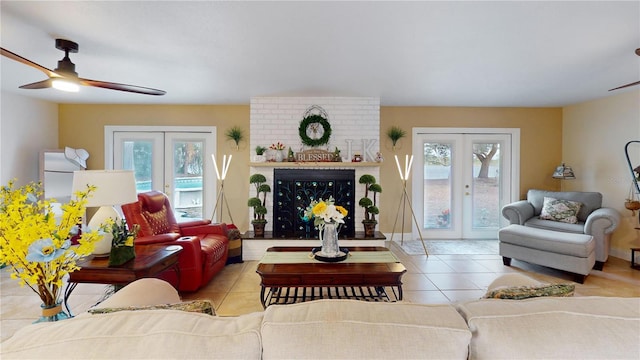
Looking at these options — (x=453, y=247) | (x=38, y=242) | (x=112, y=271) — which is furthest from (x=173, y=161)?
(x=453, y=247)

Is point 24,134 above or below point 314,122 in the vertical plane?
below

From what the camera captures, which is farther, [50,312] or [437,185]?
[437,185]

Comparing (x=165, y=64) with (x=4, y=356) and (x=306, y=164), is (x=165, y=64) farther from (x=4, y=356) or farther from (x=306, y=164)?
(x=4, y=356)

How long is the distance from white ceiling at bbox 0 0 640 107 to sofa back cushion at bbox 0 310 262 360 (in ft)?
6.35

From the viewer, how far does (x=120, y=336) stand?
729 mm

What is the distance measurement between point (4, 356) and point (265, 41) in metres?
2.45

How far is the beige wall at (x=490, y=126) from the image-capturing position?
17.1ft

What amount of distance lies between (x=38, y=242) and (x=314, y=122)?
3.79 m

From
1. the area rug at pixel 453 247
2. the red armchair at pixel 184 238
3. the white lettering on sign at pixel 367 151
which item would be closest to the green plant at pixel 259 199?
the red armchair at pixel 184 238

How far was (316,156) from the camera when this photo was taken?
180 inches

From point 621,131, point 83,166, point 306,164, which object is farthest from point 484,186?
point 83,166

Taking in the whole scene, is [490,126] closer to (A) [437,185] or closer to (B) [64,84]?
(A) [437,185]

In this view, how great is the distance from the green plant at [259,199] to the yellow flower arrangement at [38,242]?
3070 mm

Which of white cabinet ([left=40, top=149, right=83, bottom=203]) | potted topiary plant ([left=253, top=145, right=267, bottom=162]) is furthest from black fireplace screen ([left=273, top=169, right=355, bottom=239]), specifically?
white cabinet ([left=40, top=149, right=83, bottom=203])
